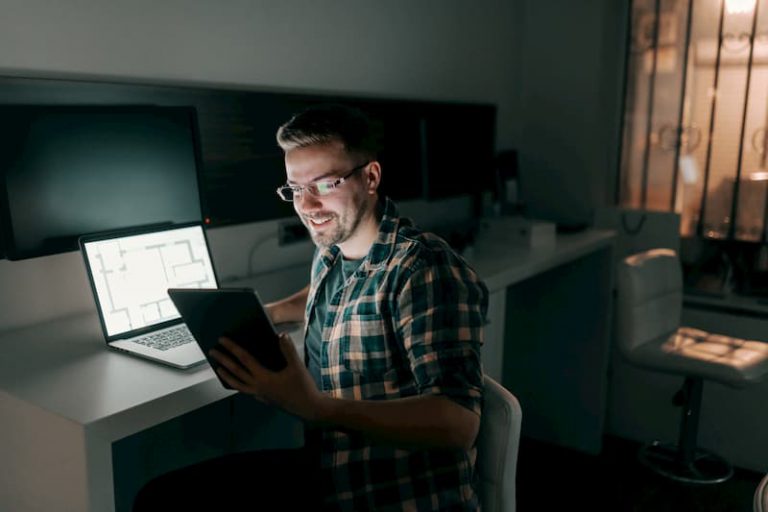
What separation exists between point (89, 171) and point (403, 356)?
922 mm

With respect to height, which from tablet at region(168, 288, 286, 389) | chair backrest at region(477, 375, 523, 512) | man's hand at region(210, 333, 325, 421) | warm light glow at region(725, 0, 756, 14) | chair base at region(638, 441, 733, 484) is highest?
warm light glow at region(725, 0, 756, 14)

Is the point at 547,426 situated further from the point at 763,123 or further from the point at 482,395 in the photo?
the point at 482,395

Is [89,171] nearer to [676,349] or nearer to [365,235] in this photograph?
[365,235]

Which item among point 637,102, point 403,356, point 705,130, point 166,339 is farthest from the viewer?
point 637,102

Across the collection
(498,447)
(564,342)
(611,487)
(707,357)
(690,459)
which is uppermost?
(498,447)

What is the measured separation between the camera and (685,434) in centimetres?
275

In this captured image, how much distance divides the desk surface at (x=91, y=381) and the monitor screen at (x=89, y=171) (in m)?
0.21

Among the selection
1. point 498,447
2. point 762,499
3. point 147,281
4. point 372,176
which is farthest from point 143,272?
point 762,499

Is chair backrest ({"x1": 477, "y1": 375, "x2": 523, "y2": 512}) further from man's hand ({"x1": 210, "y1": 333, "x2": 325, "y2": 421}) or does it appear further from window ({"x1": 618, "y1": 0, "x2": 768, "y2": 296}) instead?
window ({"x1": 618, "y1": 0, "x2": 768, "y2": 296})

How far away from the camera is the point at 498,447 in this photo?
129 centimetres

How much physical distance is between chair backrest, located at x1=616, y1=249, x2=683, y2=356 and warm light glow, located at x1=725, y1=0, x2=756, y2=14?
1.11 m

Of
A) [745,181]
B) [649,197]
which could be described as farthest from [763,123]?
[649,197]

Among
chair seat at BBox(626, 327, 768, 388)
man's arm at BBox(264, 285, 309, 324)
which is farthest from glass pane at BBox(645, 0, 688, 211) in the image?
man's arm at BBox(264, 285, 309, 324)

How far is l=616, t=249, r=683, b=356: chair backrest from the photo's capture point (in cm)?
257
